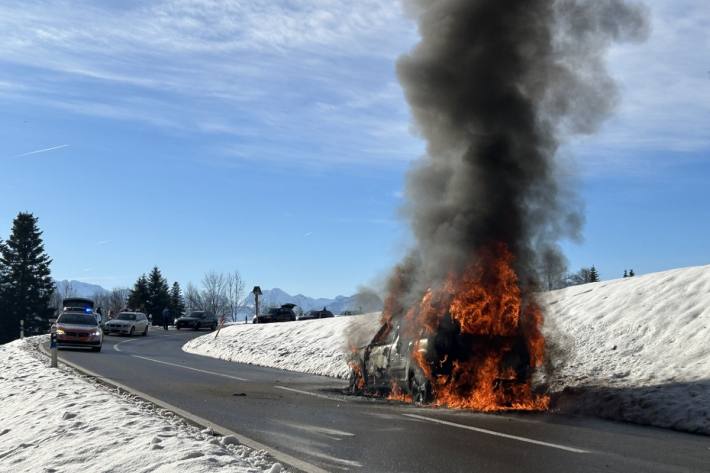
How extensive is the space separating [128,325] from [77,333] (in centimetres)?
1644

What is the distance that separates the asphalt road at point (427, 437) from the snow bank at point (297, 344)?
9.60ft

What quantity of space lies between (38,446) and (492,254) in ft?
24.0

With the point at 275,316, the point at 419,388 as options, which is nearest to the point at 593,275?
the point at 275,316

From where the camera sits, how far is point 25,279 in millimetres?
75688

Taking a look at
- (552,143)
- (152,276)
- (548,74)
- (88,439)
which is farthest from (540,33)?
(152,276)

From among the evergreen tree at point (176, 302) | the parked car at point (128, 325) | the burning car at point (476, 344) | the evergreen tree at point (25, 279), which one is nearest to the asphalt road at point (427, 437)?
the burning car at point (476, 344)

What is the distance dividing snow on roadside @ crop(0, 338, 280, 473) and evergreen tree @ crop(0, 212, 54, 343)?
71.1m

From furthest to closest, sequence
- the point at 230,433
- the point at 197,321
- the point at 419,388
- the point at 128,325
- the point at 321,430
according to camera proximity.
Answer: the point at 197,321
the point at 128,325
the point at 419,388
the point at 321,430
the point at 230,433

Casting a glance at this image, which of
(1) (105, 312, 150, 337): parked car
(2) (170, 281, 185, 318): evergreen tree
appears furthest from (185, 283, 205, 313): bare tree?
(1) (105, 312, 150, 337): parked car

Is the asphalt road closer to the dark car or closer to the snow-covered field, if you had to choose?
the snow-covered field

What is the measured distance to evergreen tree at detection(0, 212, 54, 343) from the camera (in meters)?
74.9

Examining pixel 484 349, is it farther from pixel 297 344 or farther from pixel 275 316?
pixel 275 316

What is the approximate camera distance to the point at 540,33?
13984mm

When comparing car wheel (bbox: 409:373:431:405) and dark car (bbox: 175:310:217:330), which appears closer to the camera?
car wheel (bbox: 409:373:431:405)
